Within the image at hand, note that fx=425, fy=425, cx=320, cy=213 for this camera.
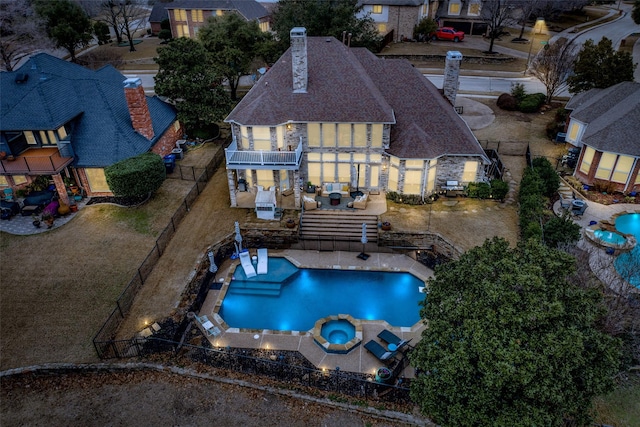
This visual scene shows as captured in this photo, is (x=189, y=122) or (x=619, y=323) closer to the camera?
(x=619, y=323)

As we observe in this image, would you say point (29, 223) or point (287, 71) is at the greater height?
point (287, 71)

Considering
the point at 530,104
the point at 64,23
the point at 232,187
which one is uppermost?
the point at 64,23

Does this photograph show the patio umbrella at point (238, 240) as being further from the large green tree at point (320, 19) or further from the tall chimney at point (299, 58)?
the large green tree at point (320, 19)

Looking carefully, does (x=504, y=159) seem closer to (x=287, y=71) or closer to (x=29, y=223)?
(x=287, y=71)

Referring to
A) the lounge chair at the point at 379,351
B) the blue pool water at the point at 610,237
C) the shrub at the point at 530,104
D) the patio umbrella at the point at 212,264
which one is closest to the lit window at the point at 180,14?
the shrub at the point at 530,104

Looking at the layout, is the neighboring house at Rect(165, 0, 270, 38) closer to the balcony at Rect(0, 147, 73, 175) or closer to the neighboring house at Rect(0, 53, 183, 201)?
the neighboring house at Rect(0, 53, 183, 201)

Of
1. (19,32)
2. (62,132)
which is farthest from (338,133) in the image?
→ (19,32)

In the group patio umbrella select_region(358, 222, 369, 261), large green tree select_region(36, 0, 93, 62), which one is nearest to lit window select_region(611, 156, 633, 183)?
patio umbrella select_region(358, 222, 369, 261)

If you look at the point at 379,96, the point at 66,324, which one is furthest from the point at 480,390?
the point at 379,96

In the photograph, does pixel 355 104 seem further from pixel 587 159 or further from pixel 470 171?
pixel 587 159
